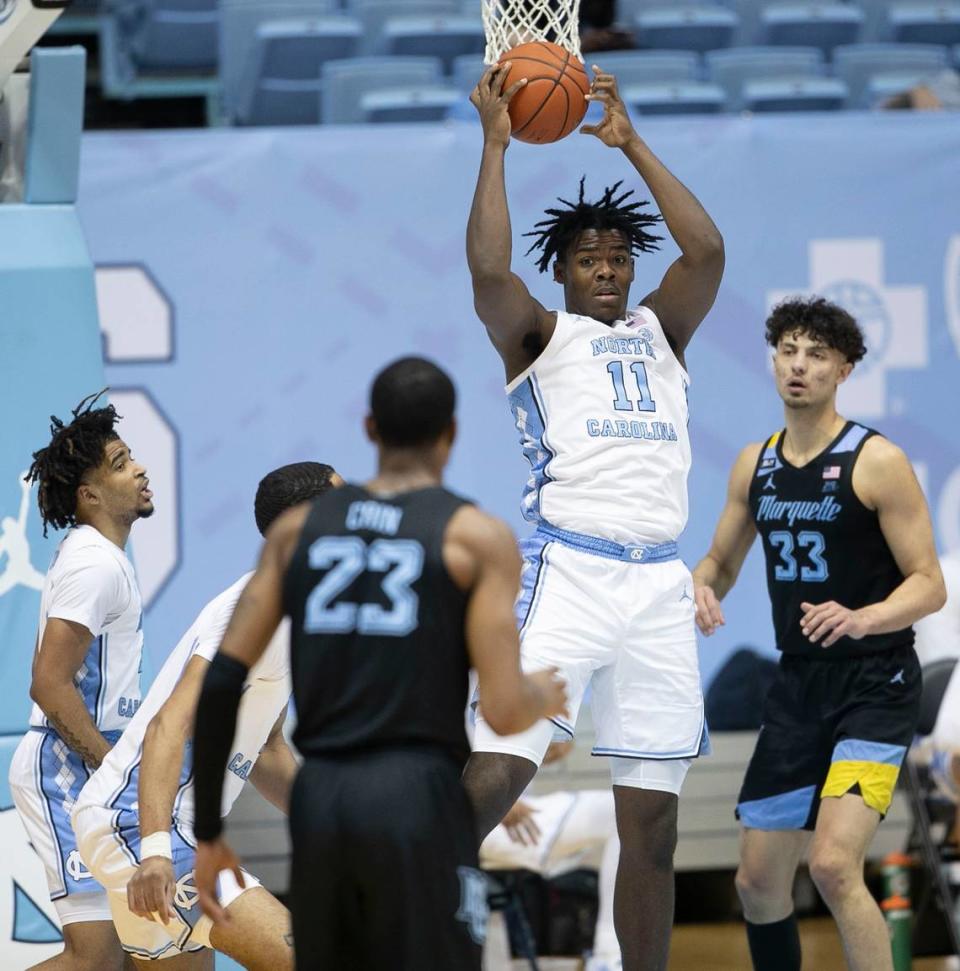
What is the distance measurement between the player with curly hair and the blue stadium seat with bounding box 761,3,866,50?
253 inches

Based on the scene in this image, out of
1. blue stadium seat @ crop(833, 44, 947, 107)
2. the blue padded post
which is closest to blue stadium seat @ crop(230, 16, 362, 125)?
blue stadium seat @ crop(833, 44, 947, 107)

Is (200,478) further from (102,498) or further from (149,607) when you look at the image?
(102,498)

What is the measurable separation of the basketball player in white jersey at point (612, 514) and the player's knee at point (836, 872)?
0.53 m

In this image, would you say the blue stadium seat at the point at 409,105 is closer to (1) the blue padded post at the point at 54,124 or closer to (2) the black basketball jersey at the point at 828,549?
Answer: (1) the blue padded post at the point at 54,124

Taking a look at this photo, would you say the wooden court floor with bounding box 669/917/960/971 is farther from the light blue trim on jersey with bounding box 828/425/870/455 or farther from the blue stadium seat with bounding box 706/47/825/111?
the blue stadium seat with bounding box 706/47/825/111

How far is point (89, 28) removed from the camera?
469 inches

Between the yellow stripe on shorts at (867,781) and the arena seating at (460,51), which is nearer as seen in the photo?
the yellow stripe on shorts at (867,781)

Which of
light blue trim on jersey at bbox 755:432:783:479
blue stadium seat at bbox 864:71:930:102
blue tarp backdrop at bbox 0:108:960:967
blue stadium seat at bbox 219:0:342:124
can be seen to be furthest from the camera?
blue stadium seat at bbox 219:0:342:124

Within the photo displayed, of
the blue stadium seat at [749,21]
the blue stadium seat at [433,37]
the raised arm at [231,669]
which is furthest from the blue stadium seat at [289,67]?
the raised arm at [231,669]

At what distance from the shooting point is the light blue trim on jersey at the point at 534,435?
508 centimetres

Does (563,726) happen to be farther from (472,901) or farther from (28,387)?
(28,387)

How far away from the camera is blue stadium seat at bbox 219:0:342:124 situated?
35.6 feet

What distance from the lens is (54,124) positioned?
22.3ft

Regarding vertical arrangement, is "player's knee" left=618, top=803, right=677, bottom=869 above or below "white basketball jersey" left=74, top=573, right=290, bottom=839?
below
